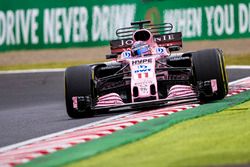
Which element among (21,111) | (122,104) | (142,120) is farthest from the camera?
(21,111)

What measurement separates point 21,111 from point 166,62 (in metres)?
3.00

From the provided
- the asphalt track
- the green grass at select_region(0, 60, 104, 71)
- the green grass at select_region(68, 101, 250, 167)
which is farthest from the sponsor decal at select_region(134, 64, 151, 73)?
the green grass at select_region(0, 60, 104, 71)

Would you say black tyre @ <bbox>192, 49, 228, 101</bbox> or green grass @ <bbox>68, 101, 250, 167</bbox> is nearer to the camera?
green grass @ <bbox>68, 101, 250, 167</bbox>

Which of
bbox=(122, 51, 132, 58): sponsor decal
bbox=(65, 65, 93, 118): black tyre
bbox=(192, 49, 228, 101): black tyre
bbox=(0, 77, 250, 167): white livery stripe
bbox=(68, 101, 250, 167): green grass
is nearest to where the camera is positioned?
bbox=(68, 101, 250, 167): green grass

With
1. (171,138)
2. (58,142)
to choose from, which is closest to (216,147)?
(171,138)

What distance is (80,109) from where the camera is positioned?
15.2 meters

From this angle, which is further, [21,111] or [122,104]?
[21,111]

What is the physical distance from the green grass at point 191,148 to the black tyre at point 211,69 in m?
2.31

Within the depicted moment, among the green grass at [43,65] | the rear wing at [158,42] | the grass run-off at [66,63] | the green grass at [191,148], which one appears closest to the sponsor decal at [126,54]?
the rear wing at [158,42]

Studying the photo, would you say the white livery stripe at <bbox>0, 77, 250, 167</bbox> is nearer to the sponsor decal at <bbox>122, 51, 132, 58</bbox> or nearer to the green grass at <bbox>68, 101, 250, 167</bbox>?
the green grass at <bbox>68, 101, 250, 167</bbox>

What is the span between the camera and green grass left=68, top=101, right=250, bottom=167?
30.1ft

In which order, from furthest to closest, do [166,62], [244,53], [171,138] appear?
[244,53], [166,62], [171,138]

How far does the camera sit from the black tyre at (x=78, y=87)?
15148 mm

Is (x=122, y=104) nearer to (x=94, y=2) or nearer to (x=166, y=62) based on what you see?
(x=166, y=62)
